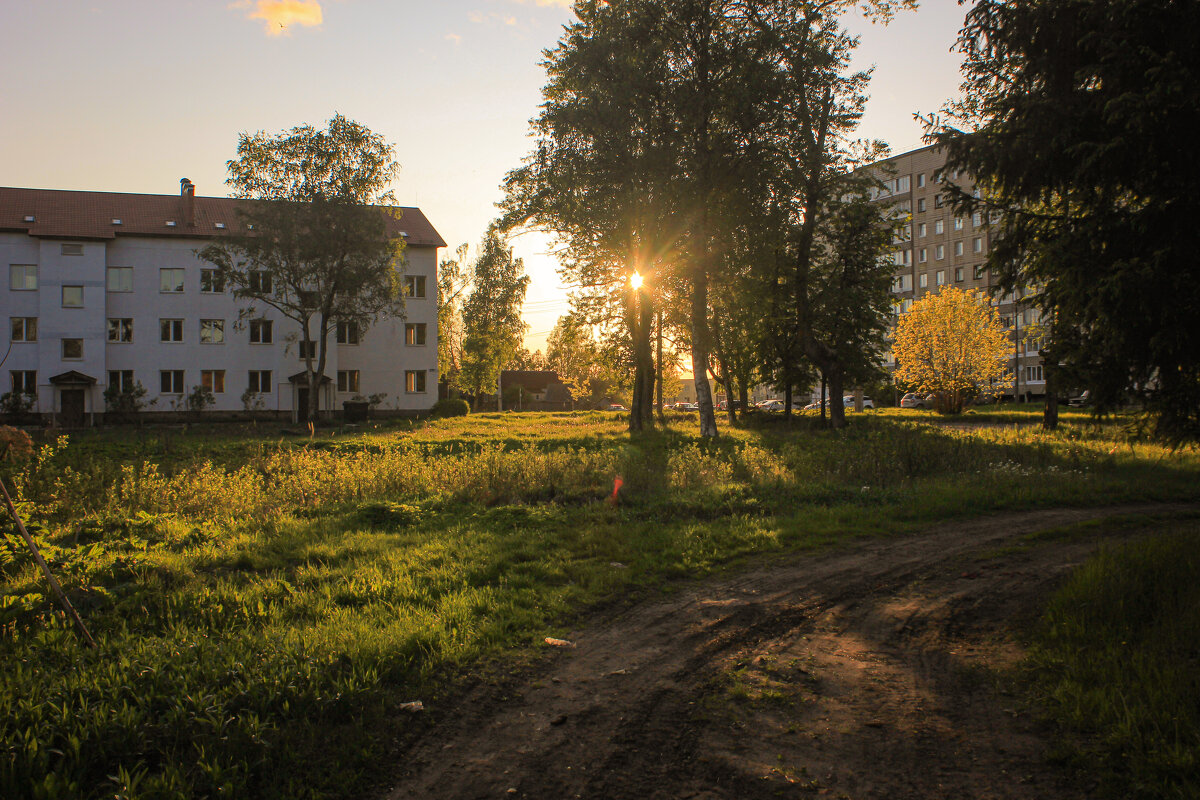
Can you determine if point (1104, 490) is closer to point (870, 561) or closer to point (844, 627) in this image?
point (870, 561)

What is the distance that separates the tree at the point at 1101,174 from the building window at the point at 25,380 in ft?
166

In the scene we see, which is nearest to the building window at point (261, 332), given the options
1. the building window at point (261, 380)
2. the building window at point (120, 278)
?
the building window at point (261, 380)

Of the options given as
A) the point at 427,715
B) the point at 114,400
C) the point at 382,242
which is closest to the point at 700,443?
the point at 427,715

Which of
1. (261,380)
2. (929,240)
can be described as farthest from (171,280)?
(929,240)

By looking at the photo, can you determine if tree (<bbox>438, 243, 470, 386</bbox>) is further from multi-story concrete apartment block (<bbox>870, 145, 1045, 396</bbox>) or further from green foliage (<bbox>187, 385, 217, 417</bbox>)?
multi-story concrete apartment block (<bbox>870, 145, 1045, 396</bbox>)

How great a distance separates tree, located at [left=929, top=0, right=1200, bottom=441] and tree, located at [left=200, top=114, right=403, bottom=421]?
36.4m

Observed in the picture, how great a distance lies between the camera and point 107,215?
147 ft

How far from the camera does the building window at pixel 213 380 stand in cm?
4444

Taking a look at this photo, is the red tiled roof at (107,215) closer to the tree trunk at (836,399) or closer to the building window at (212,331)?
the building window at (212,331)

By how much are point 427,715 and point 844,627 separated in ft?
10.5

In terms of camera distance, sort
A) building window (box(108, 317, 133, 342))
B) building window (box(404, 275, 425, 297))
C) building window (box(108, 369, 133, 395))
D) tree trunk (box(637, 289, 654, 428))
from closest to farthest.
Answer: tree trunk (box(637, 289, 654, 428))
building window (box(108, 369, 133, 395))
building window (box(108, 317, 133, 342))
building window (box(404, 275, 425, 297))

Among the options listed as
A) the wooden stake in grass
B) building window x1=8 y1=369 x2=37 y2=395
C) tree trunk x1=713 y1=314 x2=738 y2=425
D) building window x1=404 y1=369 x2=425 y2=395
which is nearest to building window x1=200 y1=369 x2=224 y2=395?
building window x1=8 y1=369 x2=37 y2=395

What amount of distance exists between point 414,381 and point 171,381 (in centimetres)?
1501

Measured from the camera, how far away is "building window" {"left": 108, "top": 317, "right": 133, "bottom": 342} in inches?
1710
